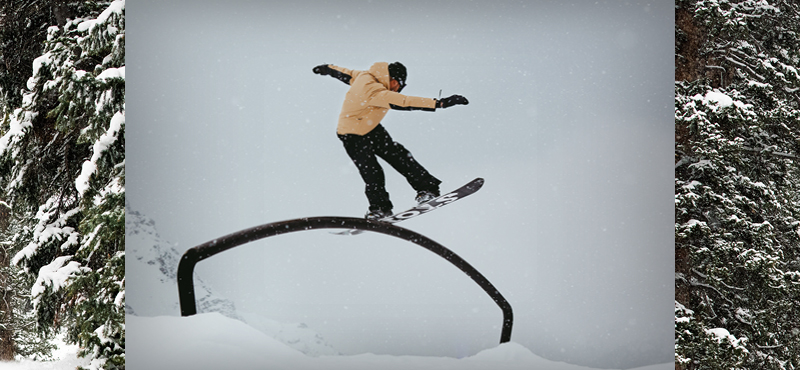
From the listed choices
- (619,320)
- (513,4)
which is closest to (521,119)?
(513,4)

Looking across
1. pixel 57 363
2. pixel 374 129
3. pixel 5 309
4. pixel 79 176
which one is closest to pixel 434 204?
pixel 374 129

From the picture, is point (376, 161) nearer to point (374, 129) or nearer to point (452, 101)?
point (374, 129)

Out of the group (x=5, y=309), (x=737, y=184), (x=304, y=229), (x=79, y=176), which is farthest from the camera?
(x=5, y=309)

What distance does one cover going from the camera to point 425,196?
2178 millimetres

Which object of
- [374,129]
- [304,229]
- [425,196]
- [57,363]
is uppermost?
[374,129]

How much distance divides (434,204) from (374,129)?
46 centimetres

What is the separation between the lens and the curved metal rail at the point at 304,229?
217cm

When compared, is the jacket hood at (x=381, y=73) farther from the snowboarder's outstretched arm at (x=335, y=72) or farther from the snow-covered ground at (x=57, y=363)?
the snow-covered ground at (x=57, y=363)

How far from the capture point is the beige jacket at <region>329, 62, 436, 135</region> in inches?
86.0

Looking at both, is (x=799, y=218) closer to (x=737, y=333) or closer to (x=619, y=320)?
(x=737, y=333)

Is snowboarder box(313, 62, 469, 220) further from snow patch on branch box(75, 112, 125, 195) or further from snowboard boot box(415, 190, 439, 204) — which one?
snow patch on branch box(75, 112, 125, 195)

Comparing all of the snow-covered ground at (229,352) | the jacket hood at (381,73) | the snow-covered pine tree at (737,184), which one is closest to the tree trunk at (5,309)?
the snow-covered ground at (229,352)

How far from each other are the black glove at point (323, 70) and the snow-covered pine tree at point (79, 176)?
0.95 m

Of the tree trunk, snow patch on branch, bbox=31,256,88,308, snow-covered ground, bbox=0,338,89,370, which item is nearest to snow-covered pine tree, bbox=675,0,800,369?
snow patch on branch, bbox=31,256,88,308
